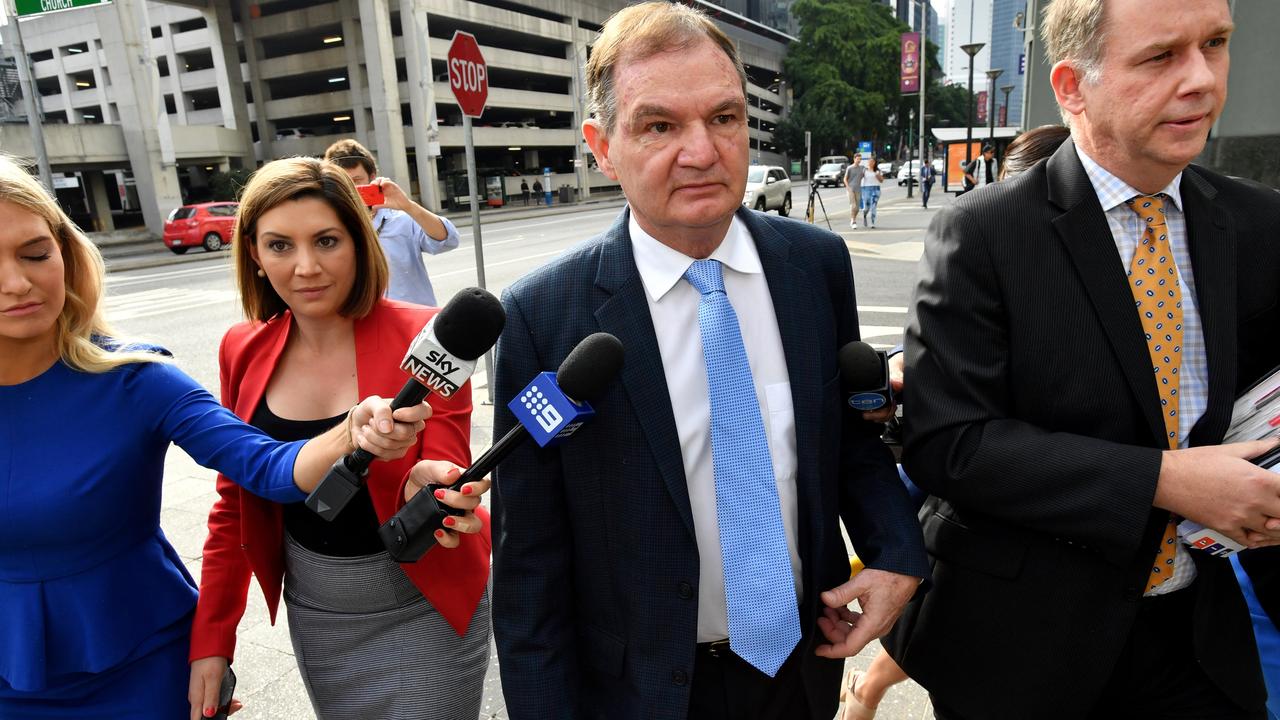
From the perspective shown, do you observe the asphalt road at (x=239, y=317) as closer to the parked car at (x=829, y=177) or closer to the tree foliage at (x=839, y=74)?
the parked car at (x=829, y=177)

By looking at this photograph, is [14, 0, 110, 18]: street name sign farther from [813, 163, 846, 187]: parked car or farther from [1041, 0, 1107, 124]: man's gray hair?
[813, 163, 846, 187]: parked car

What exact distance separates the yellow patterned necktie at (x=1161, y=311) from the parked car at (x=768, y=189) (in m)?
20.4

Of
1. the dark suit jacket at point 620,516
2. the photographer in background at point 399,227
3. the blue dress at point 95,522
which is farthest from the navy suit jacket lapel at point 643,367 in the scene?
the photographer in background at point 399,227

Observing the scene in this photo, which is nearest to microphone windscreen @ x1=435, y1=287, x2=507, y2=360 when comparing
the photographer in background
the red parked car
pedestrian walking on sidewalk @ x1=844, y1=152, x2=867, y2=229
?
the photographer in background

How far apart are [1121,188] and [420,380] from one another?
4.76ft

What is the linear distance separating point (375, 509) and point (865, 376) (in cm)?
121

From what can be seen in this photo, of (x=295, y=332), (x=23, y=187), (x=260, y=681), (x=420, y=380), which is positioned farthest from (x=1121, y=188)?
(x=260, y=681)

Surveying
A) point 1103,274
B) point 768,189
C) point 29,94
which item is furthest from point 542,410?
point 768,189

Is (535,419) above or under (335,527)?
above

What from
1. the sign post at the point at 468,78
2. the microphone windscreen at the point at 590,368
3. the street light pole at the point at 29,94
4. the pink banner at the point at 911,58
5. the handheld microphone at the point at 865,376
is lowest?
the handheld microphone at the point at 865,376

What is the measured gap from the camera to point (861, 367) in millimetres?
1634

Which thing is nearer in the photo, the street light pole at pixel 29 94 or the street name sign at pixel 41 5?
the street name sign at pixel 41 5

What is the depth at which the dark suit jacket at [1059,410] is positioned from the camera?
1524mm

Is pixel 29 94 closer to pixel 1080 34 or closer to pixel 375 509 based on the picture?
pixel 375 509
